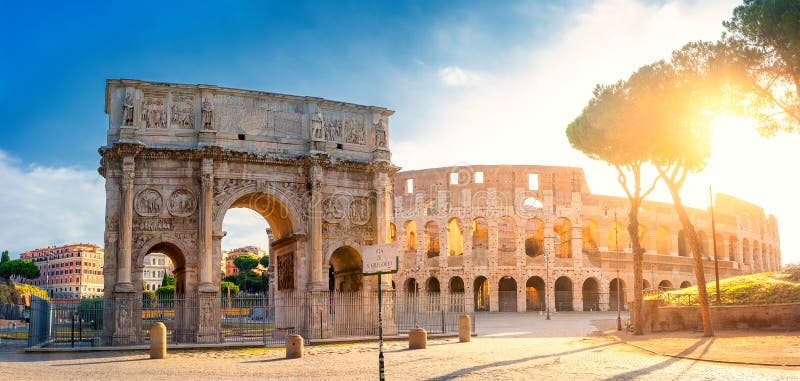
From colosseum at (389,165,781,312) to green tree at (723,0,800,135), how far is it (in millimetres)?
29713

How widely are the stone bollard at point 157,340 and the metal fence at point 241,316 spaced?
302 cm

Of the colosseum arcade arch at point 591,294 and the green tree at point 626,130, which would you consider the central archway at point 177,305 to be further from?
the colosseum arcade arch at point 591,294

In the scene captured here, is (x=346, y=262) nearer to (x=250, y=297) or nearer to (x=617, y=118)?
(x=250, y=297)

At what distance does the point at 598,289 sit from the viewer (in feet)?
172

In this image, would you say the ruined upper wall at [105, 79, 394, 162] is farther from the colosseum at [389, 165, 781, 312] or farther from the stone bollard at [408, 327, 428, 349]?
the colosseum at [389, 165, 781, 312]

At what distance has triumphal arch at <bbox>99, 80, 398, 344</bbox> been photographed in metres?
22.5

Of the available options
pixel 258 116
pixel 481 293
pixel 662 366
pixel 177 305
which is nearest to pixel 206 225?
pixel 177 305

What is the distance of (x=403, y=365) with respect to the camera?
1584 cm

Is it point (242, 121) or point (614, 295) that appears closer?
point (242, 121)

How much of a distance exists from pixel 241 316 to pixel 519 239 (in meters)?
29.7

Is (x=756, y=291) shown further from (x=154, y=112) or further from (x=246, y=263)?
(x=246, y=263)

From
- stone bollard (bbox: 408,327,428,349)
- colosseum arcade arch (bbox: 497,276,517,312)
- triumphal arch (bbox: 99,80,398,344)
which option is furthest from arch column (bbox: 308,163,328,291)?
colosseum arcade arch (bbox: 497,276,517,312)

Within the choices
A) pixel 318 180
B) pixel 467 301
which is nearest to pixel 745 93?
pixel 318 180

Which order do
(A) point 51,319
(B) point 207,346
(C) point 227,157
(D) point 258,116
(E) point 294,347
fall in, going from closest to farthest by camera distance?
(E) point 294,347
(B) point 207,346
(A) point 51,319
(C) point 227,157
(D) point 258,116
